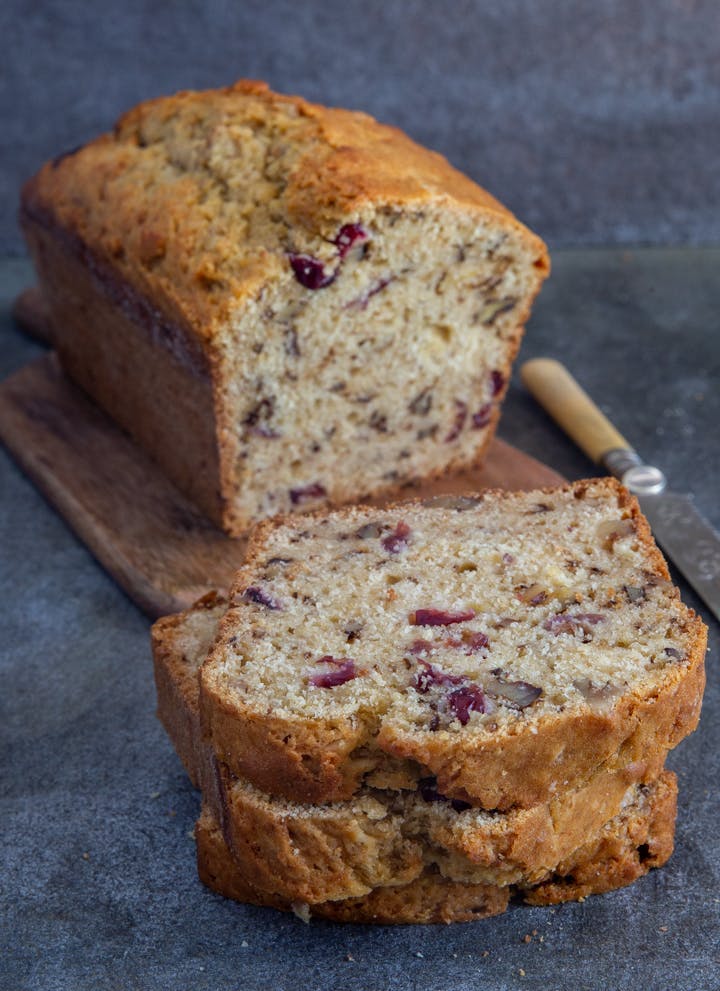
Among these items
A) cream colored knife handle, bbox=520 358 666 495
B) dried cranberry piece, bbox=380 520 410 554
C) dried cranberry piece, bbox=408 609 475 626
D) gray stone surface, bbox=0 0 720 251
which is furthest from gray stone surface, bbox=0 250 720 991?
gray stone surface, bbox=0 0 720 251

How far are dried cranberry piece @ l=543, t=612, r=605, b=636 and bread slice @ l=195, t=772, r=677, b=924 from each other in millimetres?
349

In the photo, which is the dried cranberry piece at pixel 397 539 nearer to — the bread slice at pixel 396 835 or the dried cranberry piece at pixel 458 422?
the bread slice at pixel 396 835

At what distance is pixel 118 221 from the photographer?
148 inches

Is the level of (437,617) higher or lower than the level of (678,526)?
higher

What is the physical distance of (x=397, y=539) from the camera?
3.04 metres

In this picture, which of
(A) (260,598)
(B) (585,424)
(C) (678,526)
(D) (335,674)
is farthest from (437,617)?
(B) (585,424)

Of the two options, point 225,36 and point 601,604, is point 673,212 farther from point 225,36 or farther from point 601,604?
point 601,604

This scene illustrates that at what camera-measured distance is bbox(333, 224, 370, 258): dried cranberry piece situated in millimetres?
3398

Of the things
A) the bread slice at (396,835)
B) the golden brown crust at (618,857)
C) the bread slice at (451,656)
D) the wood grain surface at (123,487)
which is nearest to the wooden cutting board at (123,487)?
the wood grain surface at (123,487)

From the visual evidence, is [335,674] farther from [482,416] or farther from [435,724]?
[482,416]

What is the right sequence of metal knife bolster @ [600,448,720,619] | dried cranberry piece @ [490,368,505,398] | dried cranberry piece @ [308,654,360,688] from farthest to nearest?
dried cranberry piece @ [490,368,505,398]
metal knife bolster @ [600,448,720,619]
dried cranberry piece @ [308,654,360,688]

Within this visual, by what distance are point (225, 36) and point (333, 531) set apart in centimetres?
273

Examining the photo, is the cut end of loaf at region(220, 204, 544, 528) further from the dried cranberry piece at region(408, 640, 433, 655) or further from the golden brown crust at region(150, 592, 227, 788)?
the dried cranberry piece at region(408, 640, 433, 655)

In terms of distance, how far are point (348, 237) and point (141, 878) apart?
5.26 feet
